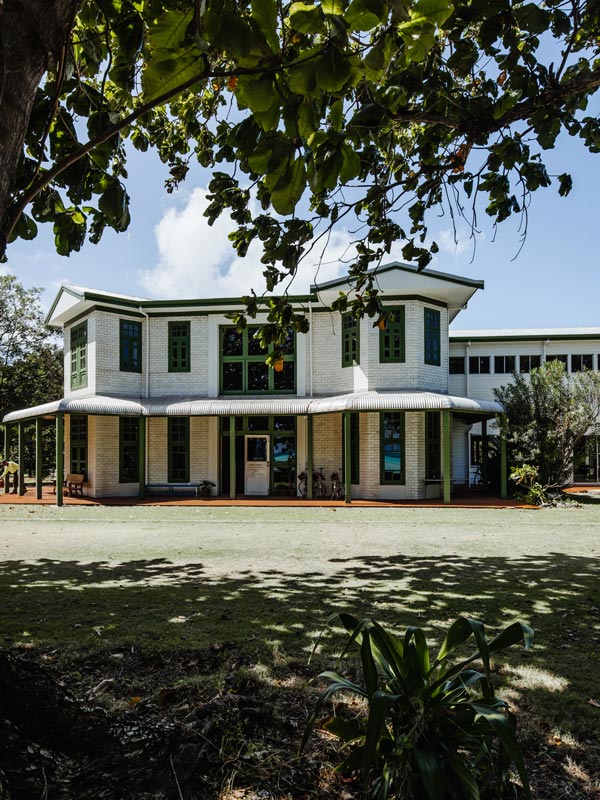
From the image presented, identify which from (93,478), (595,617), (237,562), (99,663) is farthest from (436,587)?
(93,478)

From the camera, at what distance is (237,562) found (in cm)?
807

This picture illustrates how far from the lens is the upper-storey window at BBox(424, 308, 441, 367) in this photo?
1897 cm

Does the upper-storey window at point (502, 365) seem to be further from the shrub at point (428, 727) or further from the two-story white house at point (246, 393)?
the shrub at point (428, 727)

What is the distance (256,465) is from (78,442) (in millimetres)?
6723

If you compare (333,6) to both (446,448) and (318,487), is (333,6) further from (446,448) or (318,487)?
(318,487)

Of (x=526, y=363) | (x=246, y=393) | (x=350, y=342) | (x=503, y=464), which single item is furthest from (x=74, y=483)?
(x=526, y=363)

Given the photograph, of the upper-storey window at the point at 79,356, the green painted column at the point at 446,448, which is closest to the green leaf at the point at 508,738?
the green painted column at the point at 446,448

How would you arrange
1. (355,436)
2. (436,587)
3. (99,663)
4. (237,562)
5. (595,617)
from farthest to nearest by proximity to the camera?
(355,436), (237,562), (436,587), (595,617), (99,663)

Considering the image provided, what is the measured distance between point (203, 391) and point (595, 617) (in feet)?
54.0

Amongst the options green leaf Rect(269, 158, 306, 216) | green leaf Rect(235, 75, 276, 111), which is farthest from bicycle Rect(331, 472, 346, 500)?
green leaf Rect(235, 75, 276, 111)

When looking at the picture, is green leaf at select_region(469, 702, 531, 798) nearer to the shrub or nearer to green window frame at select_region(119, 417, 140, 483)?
the shrub

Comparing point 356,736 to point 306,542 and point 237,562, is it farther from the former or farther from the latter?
point 306,542

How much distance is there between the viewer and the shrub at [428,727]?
1914 mm

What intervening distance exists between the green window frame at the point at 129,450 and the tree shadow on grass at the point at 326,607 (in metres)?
11.4
